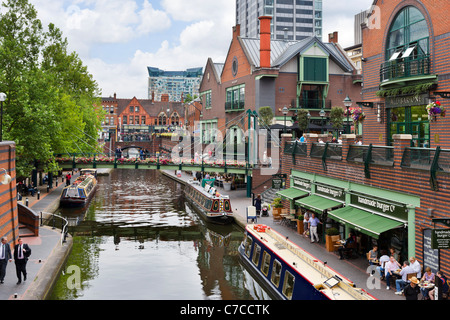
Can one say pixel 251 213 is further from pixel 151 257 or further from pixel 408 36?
pixel 408 36

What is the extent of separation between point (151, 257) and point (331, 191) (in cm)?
991

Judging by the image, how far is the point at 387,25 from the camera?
78.5ft

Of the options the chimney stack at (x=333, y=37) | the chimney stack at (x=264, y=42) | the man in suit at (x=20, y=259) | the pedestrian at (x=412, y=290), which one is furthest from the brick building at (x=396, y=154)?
the chimney stack at (x=333, y=37)

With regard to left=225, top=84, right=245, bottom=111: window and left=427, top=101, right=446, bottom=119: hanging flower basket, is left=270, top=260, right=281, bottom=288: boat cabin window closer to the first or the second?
left=427, top=101, right=446, bottom=119: hanging flower basket

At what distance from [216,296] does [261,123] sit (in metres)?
29.9

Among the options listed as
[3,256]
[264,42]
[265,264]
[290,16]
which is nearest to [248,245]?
[265,264]

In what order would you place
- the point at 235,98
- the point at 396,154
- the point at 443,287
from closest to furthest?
the point at 443,287 → the point at 396,154 → the point at 235,98

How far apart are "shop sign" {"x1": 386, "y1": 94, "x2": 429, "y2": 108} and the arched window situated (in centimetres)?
186

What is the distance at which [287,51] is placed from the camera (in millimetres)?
53031

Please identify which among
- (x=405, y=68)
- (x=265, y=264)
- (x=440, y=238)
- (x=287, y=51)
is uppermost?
(x=287, y=51)

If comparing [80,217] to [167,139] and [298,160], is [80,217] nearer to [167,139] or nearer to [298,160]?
[298,160]

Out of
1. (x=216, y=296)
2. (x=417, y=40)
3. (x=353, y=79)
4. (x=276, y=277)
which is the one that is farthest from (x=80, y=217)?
(x=353, y=79)

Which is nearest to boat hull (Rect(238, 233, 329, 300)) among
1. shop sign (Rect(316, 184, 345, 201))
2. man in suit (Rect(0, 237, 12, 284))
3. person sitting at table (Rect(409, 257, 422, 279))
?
person sitting at table (Rect(409, 257, 422, 279))
